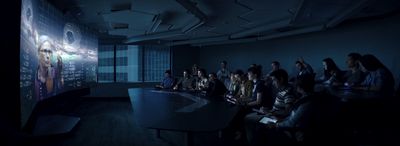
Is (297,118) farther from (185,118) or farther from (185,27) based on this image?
(185,27)

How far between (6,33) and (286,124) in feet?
8.89

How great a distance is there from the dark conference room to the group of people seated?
0.04ft

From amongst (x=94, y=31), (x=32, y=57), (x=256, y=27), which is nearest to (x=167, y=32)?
(x=94, y=31)

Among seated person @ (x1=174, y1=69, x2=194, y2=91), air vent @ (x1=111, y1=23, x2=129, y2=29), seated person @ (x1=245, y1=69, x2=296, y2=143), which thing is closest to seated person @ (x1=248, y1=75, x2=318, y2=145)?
seated person @ (x1=245, y1=69, x2=296, y2=143)

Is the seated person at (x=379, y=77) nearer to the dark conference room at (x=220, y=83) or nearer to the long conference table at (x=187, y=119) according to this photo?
the dark conference room at (x=220, y=83)

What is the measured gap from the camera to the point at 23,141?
2.08 m

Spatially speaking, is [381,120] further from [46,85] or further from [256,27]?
[46,85]

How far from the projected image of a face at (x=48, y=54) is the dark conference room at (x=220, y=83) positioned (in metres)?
0.02

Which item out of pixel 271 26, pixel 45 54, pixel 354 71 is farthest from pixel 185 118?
pixel 271 26

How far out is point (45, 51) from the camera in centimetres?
366

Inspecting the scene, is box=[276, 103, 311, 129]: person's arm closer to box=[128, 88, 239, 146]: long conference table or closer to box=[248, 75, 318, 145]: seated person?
box=[248, 75, 318, 145]: seated person

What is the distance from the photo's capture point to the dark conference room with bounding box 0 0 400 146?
94.4 inches

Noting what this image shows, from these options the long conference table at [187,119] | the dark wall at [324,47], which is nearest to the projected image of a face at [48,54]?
the long conference table at [187,119]

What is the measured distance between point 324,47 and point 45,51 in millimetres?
6168
